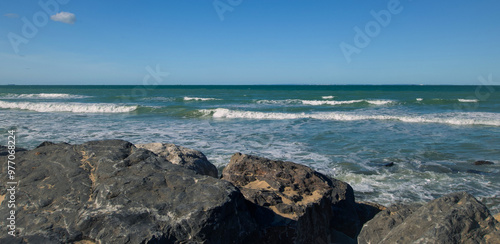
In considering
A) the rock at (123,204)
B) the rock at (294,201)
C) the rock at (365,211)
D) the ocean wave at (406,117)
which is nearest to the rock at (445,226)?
the rock at (294,201)

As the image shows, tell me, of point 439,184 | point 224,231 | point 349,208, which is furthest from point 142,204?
point 439,184

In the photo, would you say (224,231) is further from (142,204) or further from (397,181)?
(397,181)

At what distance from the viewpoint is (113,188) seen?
2.92 metres

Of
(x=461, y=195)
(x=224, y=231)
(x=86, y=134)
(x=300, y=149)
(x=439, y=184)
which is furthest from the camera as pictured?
(x=86, y=134)

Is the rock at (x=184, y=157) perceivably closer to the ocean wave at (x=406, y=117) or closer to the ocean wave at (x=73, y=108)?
the ocean wave at (x=406, y=117)

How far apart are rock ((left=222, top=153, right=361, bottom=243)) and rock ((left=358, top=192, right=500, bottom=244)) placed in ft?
2.07

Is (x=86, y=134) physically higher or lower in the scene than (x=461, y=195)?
lower

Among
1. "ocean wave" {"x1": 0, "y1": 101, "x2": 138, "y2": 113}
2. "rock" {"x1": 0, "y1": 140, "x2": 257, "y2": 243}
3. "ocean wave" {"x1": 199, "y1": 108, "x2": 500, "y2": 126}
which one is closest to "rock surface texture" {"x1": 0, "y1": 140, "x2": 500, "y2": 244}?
"rock" {"x1": 0, "y1": 140, "x2": 257, "y2": 243}

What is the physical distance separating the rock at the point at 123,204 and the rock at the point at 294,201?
47 centimetres

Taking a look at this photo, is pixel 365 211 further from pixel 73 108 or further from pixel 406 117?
pixel 73 108

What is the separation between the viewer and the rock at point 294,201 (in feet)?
11.0

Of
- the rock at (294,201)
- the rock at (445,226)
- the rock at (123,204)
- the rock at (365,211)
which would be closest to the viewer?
the rock at (123,204)

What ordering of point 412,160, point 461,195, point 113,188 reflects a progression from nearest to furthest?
point 113,188 < point 461,195 < point 412,160

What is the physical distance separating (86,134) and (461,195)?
13.3m
